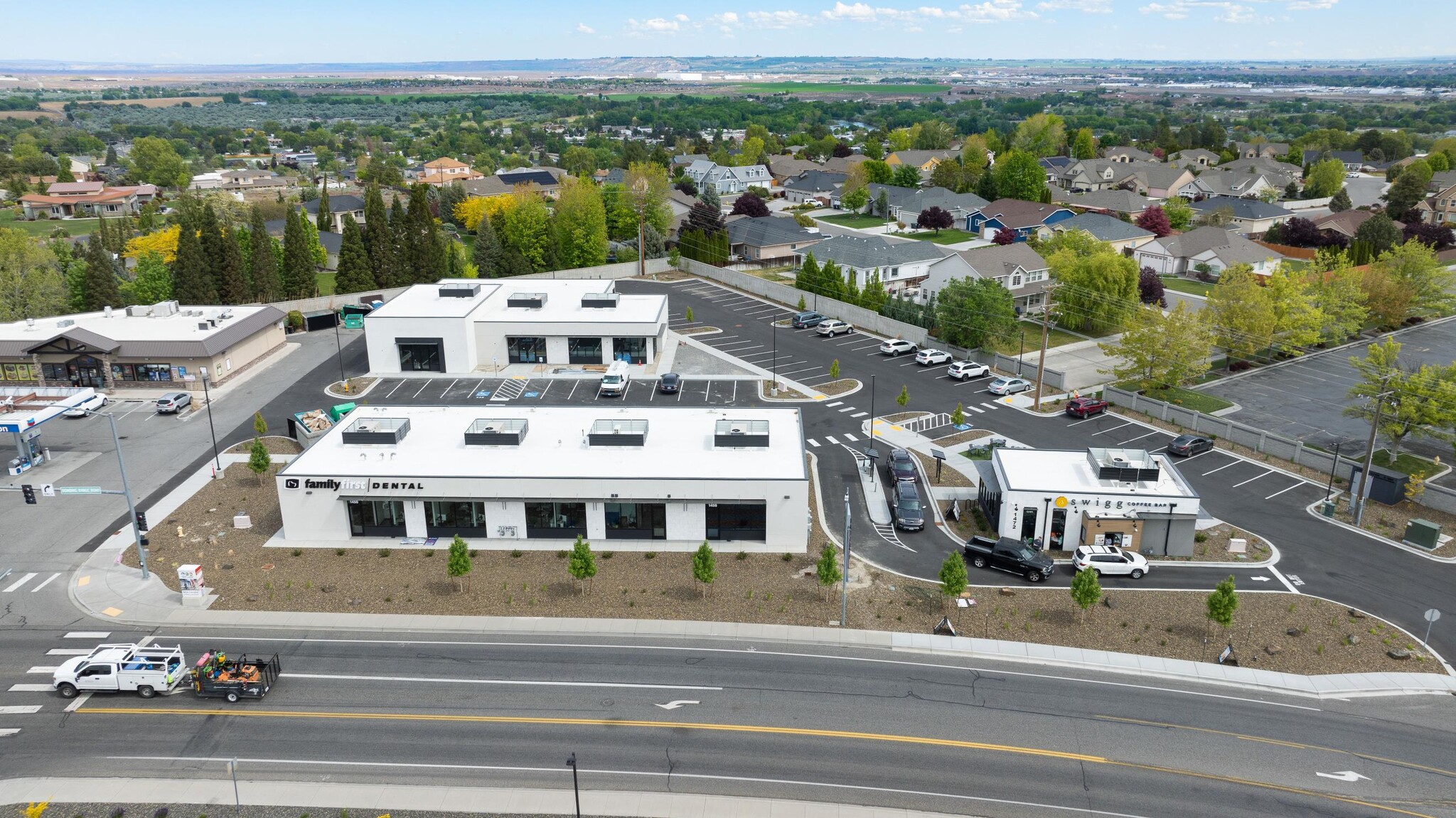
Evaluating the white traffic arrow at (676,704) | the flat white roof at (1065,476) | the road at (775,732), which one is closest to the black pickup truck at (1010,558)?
the flat white roof at (1065,476)

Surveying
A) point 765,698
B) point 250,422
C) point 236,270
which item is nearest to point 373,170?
point 236,270

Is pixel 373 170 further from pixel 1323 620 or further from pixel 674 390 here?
pixel 1323 620

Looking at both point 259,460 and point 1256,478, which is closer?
point 259,460

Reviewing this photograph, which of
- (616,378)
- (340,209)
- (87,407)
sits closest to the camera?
(87,407)

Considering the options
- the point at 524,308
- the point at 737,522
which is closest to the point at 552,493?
the point at 737,522

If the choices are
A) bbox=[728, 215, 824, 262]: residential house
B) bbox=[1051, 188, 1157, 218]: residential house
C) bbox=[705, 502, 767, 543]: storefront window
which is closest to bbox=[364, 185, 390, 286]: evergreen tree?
bbox=[728, 215, 824, 262]: residential house

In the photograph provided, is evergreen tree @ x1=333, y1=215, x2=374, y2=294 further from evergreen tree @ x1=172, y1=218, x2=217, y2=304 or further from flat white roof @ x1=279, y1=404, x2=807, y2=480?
flat white roof @ x1=279, y1=404, x2=807, y2=480

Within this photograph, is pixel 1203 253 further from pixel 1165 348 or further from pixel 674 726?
pixel 674 726
